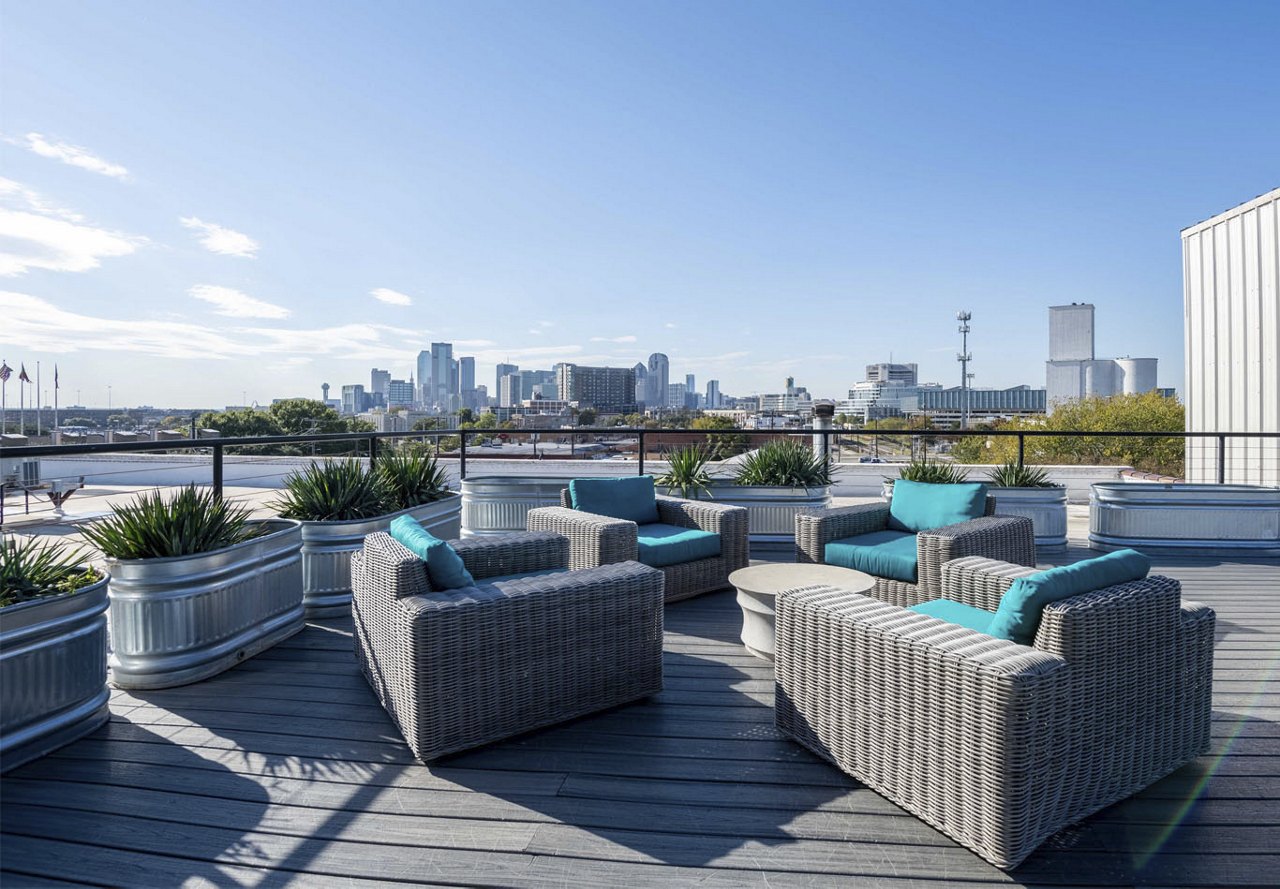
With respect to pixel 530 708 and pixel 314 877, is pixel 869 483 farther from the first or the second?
pixel 314 877

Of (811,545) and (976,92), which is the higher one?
(976,92)

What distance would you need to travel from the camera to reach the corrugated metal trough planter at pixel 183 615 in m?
2.77

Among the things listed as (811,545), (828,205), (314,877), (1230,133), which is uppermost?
(1230,133)

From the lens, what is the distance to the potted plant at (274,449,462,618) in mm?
3756

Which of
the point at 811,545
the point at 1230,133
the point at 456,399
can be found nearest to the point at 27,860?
the point at 811,545

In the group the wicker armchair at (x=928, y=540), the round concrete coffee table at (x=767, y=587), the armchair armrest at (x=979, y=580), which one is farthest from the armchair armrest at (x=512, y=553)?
the armchair armrest at (x=979, y=580)

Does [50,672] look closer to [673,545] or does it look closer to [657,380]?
[673,545]

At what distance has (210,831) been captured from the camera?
1879 mm

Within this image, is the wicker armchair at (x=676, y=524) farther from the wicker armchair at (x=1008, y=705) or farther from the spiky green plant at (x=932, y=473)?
the spiky green plant at (x=932, y=473)

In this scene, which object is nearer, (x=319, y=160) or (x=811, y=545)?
(x=811, y=545)

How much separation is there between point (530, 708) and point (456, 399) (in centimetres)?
8204

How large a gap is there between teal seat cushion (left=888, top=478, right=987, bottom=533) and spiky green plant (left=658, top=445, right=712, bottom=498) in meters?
1.67

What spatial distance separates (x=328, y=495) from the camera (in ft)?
13.0

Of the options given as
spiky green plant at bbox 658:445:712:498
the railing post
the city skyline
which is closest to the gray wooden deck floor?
the railing post
